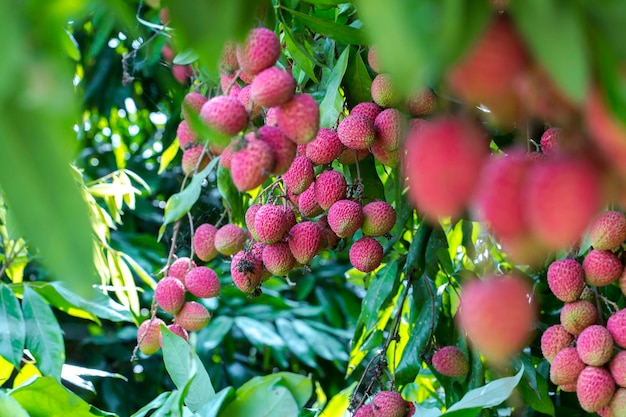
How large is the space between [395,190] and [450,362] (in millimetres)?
260

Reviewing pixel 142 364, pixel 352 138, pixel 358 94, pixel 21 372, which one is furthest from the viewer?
pixel 142 364

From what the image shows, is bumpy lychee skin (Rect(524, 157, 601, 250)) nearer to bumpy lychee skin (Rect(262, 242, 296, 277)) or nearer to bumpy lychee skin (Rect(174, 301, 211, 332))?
bumpy lychee skin (Rect(262, 242, 296, 277))

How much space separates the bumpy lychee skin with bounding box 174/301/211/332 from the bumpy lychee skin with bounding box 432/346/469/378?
331 millimetres

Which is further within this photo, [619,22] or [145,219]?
[145,219]

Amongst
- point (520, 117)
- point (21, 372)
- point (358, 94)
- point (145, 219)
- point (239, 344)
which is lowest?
point (239, 344)

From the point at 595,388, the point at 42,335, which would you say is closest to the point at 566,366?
the point at 595,388

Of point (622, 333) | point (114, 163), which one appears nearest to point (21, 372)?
point (622, 333)

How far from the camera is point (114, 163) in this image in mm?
2656

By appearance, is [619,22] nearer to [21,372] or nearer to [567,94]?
[567,94]

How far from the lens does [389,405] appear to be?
94cm

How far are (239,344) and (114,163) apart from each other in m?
0.75

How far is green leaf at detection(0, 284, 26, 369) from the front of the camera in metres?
1.22

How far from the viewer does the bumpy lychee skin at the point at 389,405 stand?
94 cm

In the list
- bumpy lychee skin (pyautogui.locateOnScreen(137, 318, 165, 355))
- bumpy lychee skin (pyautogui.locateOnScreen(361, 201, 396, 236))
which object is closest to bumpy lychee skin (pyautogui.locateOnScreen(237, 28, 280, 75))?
bumpy lychee skin (pyautogui.locateOnScreen(361, 201, 396, 236))
